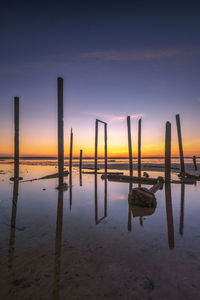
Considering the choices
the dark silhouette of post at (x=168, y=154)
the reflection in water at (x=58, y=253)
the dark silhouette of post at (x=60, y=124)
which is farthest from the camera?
the dark silhouette of post at (x=168, y=154)

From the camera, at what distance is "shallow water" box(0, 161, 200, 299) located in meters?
2.13

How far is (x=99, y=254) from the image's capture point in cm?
299

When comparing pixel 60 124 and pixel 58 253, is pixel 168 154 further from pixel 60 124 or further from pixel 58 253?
pixel 58 253

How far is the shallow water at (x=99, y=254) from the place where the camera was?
213 centimetres

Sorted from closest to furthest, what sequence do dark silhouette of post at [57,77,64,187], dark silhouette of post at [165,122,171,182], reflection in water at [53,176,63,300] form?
1. reflection in water at [53,176,63,300]
2. dark silhouette of post at [57,77,64,187]
3. dark silhouette of post at [165,122,171,182]

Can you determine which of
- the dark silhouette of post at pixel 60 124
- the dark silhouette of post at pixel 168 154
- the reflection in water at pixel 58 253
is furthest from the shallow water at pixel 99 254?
the dark silhouette of post at pixel 168 154

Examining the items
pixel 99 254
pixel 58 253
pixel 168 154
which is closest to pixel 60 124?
pixel 58 253

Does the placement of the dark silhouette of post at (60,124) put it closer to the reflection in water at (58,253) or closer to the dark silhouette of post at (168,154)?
the reflection in water at (58,253)

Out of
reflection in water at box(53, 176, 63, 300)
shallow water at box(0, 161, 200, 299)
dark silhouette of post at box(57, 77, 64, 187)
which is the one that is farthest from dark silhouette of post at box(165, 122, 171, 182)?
reflection in water at box(53, 176, 63, 300)

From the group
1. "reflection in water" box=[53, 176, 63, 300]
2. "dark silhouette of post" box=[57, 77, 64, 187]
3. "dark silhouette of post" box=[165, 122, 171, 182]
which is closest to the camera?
"reflection in water" box=[53, 176, 63, 300]

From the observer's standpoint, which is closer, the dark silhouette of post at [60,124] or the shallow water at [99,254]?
the shallow water at [99,254]

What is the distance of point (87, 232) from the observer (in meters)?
3.99

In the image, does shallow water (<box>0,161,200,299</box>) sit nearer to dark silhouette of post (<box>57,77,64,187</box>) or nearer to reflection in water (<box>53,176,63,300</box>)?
reflection in water (<box>53,176,63,300</box>)

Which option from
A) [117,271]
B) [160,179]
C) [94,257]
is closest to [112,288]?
[117,271]
